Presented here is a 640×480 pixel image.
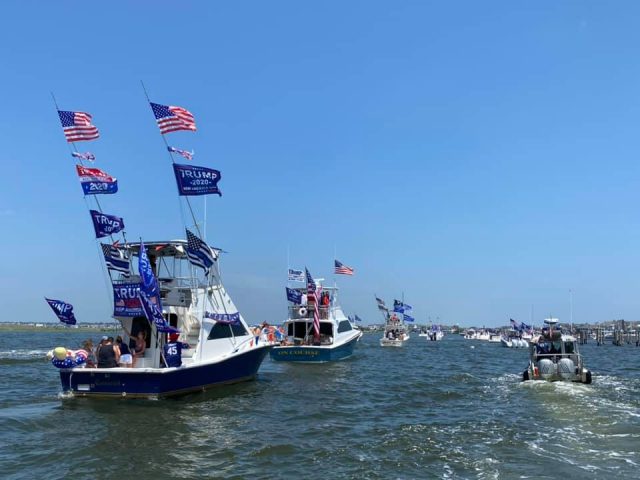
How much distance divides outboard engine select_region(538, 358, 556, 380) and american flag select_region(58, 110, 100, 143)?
21.3 m

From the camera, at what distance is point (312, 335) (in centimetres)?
3653

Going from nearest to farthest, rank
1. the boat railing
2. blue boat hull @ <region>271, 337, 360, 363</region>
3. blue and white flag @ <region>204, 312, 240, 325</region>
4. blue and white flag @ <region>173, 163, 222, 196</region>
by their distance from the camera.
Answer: blue and white flag @ <region>173, 163, 222, 196</region> → blue and white flag @ <region>204, 312, 240, 325</region> → blue boat hull @ <region>271, 337, 360, 363</region> → the boat railing

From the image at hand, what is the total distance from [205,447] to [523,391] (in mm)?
14683

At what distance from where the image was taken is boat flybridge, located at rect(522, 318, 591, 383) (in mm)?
23859

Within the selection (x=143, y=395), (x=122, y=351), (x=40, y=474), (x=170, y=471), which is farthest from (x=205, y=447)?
(x=122, y=351)

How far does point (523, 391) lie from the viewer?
22094mm

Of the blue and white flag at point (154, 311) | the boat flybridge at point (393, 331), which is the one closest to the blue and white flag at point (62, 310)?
the blue and white flag at point (154, 311)

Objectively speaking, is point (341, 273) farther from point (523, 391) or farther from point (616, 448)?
point (616, 448)

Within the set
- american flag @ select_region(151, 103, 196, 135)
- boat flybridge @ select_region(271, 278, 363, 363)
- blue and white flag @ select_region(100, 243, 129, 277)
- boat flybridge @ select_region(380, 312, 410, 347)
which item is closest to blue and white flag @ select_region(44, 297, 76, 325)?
blue and white flag @ select_region(100, 243, 129, 277)

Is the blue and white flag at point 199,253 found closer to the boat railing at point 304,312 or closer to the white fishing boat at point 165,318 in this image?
the white fishing boat at point 165,318

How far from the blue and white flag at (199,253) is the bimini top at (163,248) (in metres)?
0.91

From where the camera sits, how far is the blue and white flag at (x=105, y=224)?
20.5m

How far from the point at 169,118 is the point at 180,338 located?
27.8 feet

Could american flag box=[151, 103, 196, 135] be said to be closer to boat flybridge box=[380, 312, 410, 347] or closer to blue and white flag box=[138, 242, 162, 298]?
blue and white flag box=[138, 242, 162, 298]
